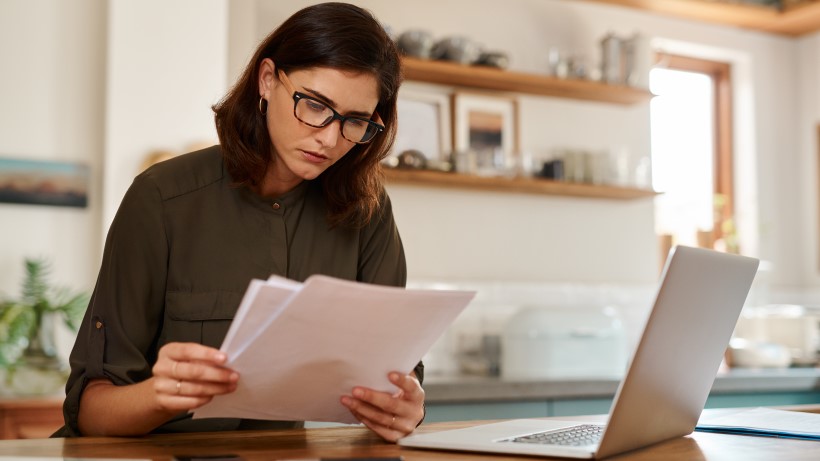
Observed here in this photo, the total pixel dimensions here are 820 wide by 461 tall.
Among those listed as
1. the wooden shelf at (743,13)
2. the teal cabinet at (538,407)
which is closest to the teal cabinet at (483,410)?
the teal cabinet at (538,407)

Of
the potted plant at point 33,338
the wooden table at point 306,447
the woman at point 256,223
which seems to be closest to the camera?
the wooden table at point 306,447

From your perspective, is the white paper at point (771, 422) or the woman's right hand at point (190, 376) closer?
the woman's right hand at point (190, 376)

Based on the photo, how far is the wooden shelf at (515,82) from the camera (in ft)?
11.7

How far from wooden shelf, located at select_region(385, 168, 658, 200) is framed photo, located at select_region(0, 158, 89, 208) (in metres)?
1.09

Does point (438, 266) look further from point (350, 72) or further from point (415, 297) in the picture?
point (415, 297)

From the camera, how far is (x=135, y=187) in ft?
4.80

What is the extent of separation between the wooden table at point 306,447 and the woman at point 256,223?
0.16ft

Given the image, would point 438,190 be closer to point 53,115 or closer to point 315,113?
point 53,115

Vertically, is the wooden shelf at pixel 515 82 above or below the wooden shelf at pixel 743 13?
below

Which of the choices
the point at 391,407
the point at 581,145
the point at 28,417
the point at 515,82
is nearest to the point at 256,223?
the point at 391,407

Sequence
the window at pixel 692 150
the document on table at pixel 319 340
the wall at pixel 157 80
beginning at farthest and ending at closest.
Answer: the window at pixel 692 150
the wall at pixel 157 80
the document on table at pixel 319 340

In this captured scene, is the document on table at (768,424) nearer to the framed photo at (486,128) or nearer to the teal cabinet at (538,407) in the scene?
the teal cabinet at (538,407)

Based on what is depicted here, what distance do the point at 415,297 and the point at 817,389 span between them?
293 cm

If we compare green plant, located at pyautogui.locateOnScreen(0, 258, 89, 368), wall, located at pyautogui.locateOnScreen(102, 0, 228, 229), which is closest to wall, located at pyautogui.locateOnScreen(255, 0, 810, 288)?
wall, located at pyautogui.locateOnScreen(102, 0, 228, 229)
